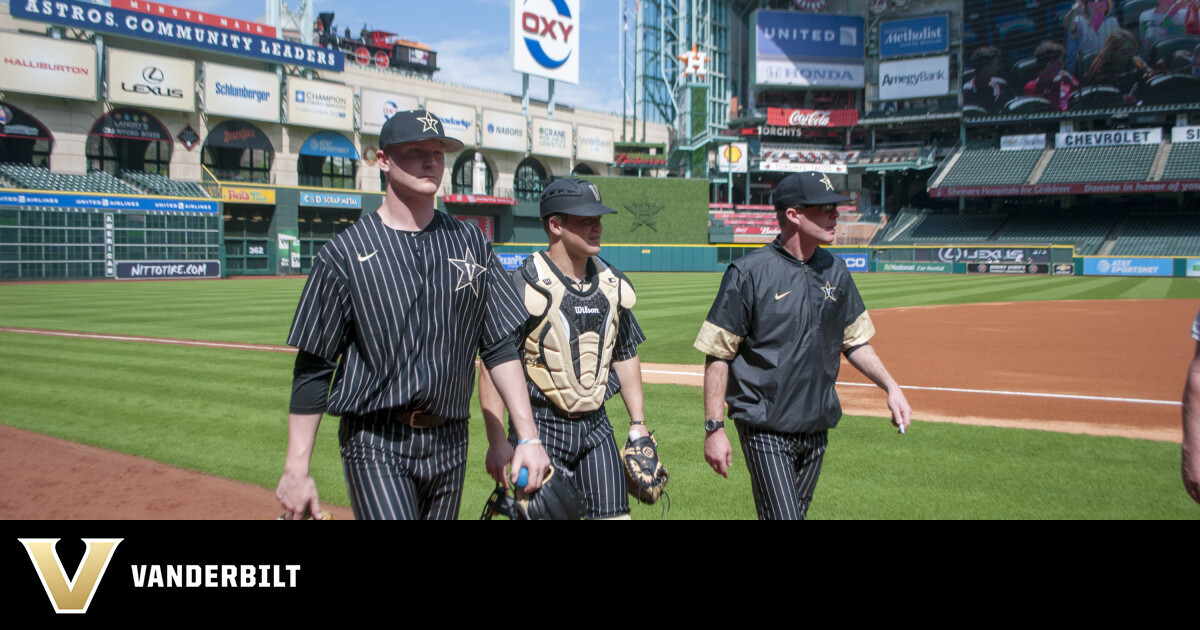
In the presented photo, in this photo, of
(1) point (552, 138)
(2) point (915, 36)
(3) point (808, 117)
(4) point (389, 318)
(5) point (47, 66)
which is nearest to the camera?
(4) point (389, 318)

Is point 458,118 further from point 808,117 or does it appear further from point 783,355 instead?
point 783,355

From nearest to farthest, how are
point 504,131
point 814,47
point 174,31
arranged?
point 174,31 → point 504,131 → point 814,47

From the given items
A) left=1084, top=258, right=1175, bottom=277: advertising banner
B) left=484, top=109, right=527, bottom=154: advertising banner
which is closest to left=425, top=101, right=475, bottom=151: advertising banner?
left=484, top=109, right=527, bottom=154: advertising banner

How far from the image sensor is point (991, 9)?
2239 inches

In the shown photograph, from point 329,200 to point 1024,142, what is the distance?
45.4 meters

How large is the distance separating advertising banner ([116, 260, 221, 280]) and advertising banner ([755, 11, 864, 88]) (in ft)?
149

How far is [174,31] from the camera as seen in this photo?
134 ft

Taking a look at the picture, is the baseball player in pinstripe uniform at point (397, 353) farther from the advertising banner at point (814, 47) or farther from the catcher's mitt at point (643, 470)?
the advertising banner at point (814, 47)

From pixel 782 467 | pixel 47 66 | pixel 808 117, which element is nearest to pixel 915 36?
pixel 808 117

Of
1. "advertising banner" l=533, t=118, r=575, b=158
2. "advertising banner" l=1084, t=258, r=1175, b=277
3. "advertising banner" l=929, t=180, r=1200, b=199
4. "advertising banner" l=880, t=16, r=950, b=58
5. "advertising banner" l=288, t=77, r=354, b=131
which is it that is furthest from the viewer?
"advertising banner" l=880, t=16, r=950, b=58

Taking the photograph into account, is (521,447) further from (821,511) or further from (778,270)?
(821,511)

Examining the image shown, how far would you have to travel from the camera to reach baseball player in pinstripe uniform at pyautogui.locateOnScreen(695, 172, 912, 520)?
3566mm

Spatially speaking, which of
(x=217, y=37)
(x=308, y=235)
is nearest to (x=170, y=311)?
(x=308, y=235)
